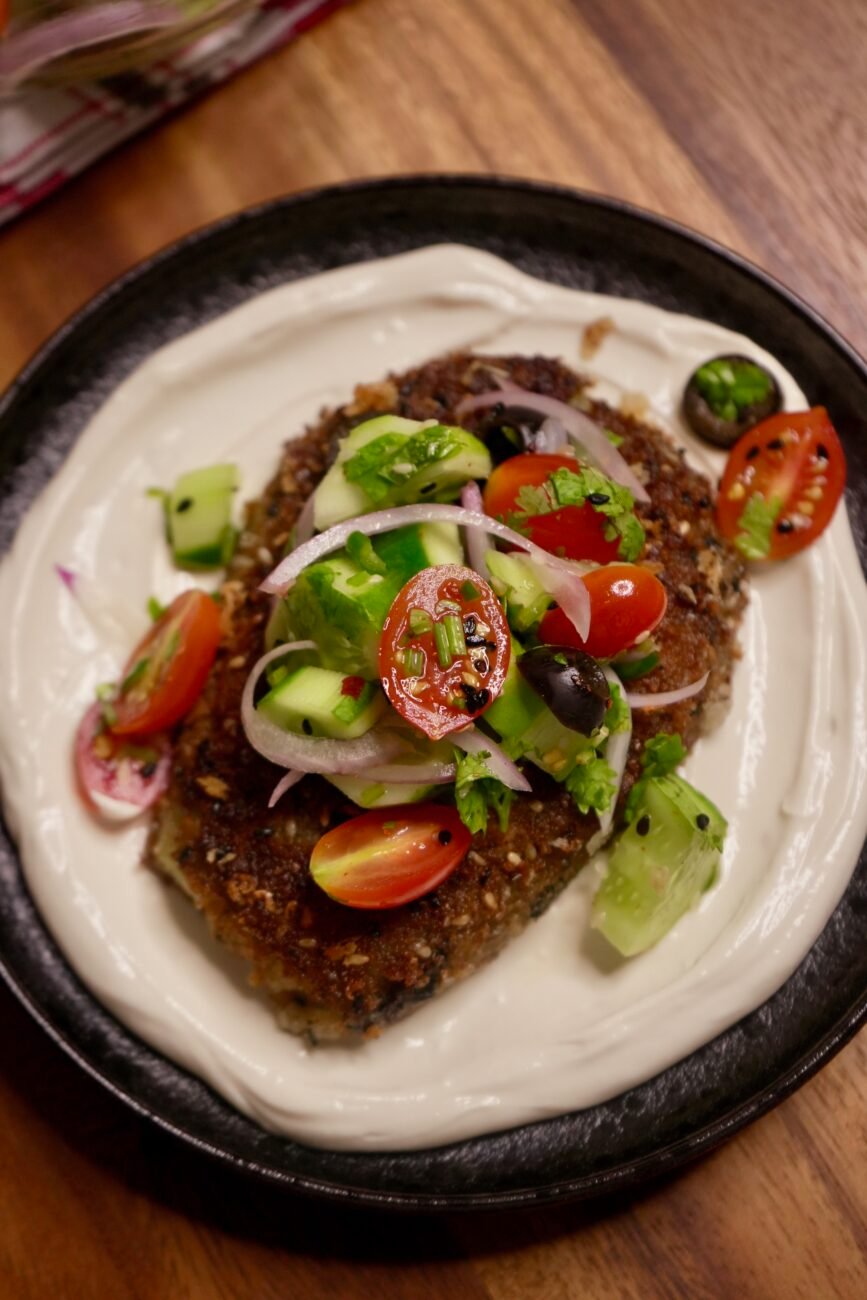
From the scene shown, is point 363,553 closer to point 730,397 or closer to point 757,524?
point 757,524

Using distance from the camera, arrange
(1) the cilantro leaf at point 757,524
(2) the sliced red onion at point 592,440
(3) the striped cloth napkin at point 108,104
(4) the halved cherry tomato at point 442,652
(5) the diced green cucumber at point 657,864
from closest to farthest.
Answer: (4) the halved cherry tomato at point 442,652
(5) the diced green cucumber at point 657,864
(2) the sliced red onion at point 592,440
(1) the cilantro leaf at point 757,524
(3) the striped cloth napkin at point 108,104

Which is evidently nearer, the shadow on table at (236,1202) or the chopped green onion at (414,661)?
the chopped green onion at (414,661)

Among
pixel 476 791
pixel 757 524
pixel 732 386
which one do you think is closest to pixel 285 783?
pixel 476 791

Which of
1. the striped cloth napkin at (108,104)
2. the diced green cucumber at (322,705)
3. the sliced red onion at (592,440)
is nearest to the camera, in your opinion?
the diced green cucumber at (322,705)

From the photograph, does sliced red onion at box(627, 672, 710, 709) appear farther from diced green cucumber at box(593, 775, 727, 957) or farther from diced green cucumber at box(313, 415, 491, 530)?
diced green cucumber at box(313, 415, 491, 530)

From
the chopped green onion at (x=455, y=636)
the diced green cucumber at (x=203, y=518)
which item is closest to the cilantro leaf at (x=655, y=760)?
the chopped green onion at (x=455, y=636)

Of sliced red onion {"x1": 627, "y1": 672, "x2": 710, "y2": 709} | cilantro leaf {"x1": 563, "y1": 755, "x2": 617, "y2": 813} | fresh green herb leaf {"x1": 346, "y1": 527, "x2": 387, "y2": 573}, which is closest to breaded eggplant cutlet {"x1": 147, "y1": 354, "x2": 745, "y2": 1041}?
sliced red onion {"x1": 627, "y1": 672, "x2": 710, "y2": 709}

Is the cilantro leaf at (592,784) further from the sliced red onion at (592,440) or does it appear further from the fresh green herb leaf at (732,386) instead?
the fresh green herb leaf at (732,386)
